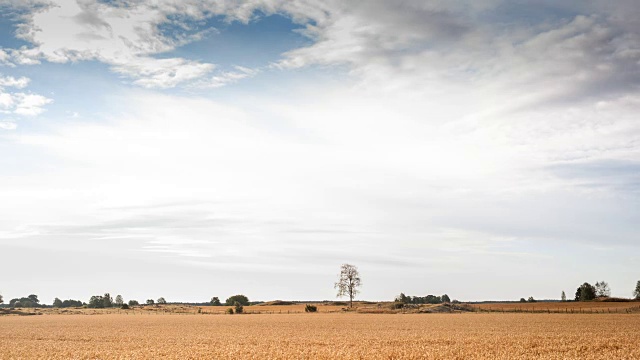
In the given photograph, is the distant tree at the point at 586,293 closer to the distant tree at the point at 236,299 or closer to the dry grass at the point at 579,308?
the dry grass at the point at 579,308

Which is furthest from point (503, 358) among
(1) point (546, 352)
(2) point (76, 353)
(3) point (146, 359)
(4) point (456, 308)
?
(4) point (456, 308)

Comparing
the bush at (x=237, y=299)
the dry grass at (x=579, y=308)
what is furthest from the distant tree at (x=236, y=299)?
the dry grass at (x=579, y=308)

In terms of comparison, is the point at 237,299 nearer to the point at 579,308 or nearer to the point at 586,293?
the point at 579,308

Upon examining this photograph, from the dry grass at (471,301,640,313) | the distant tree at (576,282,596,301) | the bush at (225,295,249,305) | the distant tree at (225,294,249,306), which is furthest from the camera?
the bush at (225,295,249,305)

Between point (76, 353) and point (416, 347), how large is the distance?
22143mm

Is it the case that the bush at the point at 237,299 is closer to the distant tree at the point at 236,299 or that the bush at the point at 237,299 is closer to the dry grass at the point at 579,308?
the distant tree at the point at 236,299

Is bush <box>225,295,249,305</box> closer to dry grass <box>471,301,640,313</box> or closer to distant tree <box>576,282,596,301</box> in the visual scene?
dry grass <box>471,301,640,313</box>

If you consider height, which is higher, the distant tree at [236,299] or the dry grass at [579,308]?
the distant tree at [236,299]

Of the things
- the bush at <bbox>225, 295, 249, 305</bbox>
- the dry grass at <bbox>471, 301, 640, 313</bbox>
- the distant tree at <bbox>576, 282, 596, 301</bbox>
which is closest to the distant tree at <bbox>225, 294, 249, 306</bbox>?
the bush at <bbox>225, 295, 249, 305</bbox>

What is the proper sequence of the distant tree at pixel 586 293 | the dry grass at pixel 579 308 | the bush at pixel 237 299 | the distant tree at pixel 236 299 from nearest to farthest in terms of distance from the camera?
the dry grass at pixel 579 308 → the distant tree at pixel 586 293 → the distant tree at pixel 236 299 → the bush at pixel 237 299

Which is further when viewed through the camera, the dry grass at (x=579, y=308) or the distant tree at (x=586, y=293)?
the distant tree at (x=586, y=293)

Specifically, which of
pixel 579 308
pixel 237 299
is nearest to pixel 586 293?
pixel 579 308

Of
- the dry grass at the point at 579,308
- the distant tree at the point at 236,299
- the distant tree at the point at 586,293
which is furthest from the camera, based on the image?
the distant tree at the point at 236,299

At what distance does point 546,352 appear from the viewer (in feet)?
106
